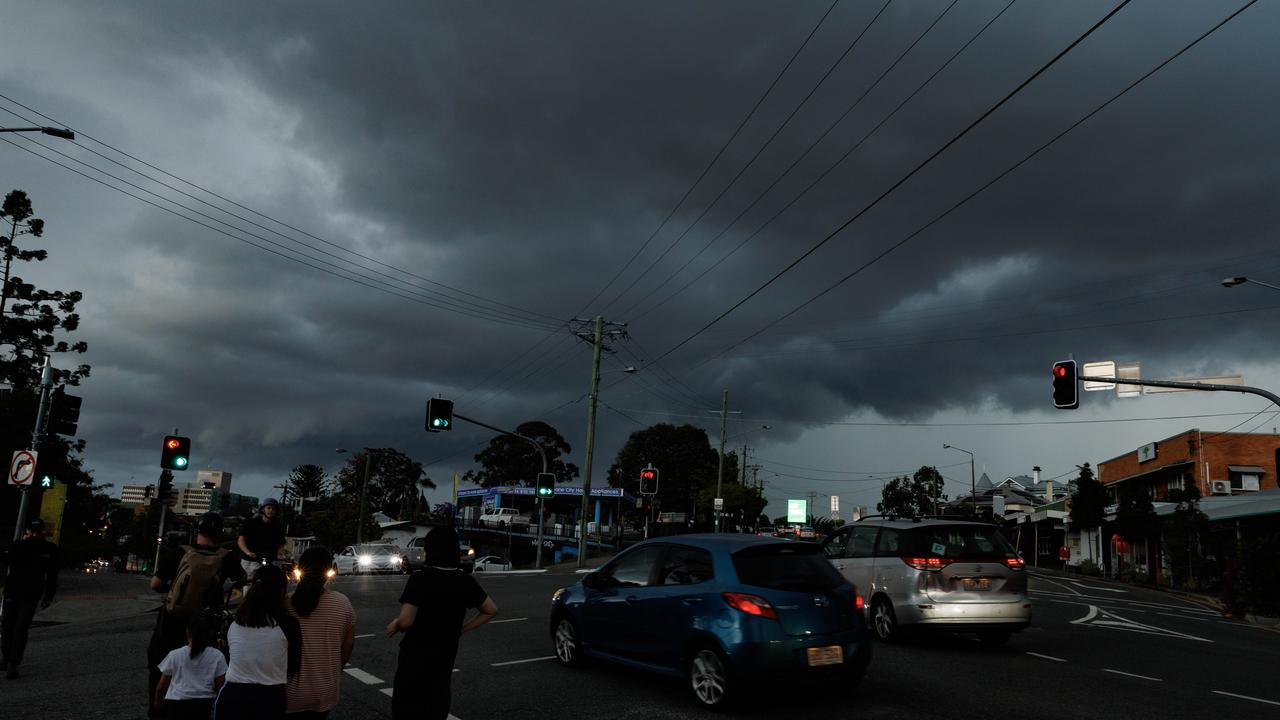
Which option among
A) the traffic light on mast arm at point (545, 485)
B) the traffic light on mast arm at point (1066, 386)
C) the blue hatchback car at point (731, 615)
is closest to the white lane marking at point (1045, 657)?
the blue hatchback car at point (731, 615)

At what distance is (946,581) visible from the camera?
10.8 metres

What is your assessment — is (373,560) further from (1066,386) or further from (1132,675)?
(1132,675)

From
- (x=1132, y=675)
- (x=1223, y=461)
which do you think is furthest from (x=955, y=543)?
(x=1223, y=461)

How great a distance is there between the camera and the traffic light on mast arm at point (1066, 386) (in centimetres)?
2091

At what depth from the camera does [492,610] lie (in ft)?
18.0

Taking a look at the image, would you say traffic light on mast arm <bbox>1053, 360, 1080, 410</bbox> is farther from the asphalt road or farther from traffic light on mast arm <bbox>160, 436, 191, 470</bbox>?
traffic light on mast arm <bbox>160, 436, 191, 470</bbox>

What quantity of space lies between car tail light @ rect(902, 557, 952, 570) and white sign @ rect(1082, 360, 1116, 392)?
13.7 meters

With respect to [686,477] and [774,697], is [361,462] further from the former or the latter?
[774,697]

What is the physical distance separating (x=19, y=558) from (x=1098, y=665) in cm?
1340

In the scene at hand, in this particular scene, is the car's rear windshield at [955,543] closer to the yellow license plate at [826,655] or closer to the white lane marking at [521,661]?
the yellow license plate at [826,655]

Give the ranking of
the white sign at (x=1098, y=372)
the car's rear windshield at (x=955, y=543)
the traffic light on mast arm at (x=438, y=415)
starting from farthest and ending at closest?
the traffic light on mast arm at (x=438, y=415) → the white sign at (x=1098, y=372) → the car's rear windshield at (x=955, y=543)

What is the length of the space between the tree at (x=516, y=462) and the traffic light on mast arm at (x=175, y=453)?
72.9 m

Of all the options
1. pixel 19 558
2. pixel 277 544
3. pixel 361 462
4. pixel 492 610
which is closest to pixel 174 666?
pixel 492 610

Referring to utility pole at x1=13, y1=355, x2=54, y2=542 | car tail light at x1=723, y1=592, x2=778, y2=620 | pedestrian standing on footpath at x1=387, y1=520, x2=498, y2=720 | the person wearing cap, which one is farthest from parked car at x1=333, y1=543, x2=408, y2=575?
pedestrian standing on footpath at x1=387, y1=520, x2=498, y2=720
